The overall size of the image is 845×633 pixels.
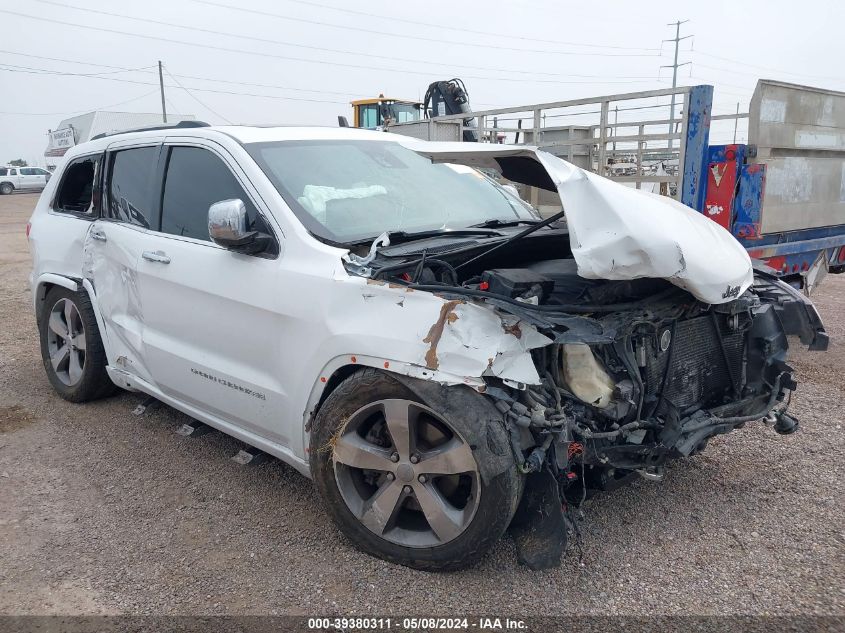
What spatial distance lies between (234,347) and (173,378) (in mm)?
690

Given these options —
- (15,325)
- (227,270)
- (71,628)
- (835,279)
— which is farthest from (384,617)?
(835,279)

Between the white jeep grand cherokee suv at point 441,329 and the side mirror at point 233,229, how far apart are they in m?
0.01

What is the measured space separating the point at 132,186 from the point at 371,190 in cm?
167

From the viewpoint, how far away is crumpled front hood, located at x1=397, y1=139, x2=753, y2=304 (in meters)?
2.65

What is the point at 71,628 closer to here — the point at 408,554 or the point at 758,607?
the point at 408,554

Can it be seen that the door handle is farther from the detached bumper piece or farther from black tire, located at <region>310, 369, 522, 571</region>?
the detached bumper piece

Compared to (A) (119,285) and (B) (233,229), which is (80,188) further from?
(B) (233,229)

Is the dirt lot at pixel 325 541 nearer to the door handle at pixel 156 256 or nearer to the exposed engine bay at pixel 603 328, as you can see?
the exposed engine bay at pixel 603 328

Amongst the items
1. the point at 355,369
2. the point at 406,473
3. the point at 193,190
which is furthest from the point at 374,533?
the point at 193,190

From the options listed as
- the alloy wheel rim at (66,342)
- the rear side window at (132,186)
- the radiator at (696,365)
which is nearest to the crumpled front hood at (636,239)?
the radiator at (696,365)

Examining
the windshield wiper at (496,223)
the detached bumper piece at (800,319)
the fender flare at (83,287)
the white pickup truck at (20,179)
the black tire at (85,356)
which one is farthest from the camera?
the white pickup truck at (20,179)

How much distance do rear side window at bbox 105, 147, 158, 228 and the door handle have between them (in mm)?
223

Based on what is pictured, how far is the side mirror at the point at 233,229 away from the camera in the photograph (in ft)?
10.2

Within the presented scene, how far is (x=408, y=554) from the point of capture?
9.53 ft
